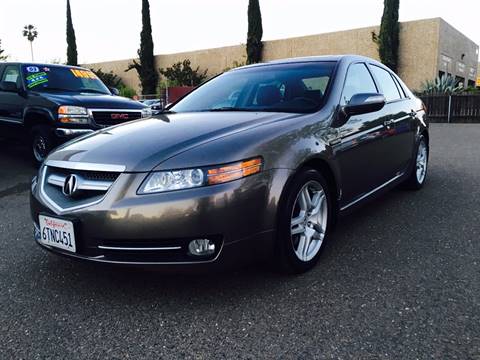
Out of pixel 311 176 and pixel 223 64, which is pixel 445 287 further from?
pixel 223 64

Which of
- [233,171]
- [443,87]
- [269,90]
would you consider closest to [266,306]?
[233,171]

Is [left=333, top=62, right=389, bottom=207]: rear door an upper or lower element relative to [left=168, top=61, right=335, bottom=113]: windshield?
lower

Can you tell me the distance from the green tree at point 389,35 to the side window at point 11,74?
18811 millimetres

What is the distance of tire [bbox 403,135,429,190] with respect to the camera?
469 centimetres

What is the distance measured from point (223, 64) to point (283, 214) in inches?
1170

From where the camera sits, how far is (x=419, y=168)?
4.92 meters

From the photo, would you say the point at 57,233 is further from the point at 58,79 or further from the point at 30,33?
the point at 30,33

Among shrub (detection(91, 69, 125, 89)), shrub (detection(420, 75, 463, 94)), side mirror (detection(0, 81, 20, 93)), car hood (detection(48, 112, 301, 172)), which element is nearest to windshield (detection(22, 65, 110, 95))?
side mirror (detection(0, 81, 20, 93))

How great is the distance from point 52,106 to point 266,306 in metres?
5.01

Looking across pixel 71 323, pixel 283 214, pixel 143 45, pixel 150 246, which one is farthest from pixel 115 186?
pixel 143 45

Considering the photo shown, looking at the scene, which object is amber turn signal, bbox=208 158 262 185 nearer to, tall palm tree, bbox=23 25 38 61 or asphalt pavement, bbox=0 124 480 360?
asphalt pavement, bbox=0 124 480 360

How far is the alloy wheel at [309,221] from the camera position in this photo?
272 centimetres

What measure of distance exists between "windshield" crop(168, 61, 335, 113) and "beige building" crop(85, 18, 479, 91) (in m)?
21.3

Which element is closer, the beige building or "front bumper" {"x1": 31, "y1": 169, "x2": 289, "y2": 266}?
"front bumper" {"x1": 31, "y1": 169, "x2": 289, "y2": 266}
